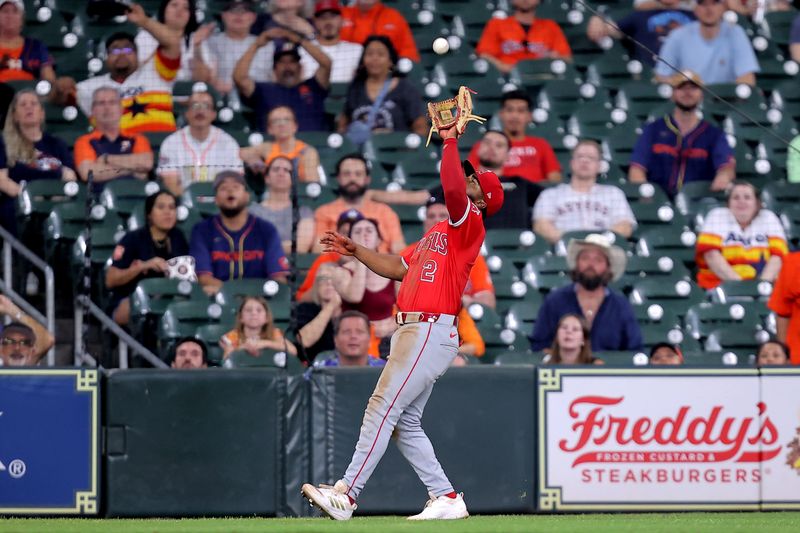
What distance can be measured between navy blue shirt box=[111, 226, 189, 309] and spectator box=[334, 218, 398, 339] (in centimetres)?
126

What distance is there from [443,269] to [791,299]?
10.6ft

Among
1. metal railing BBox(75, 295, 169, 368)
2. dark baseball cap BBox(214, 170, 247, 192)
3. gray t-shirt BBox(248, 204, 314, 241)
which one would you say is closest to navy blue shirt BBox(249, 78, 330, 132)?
gray t-shirt BBox(248, 204, 314, 241)

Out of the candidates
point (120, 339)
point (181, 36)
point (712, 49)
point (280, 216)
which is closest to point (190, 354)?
point (120, 339)

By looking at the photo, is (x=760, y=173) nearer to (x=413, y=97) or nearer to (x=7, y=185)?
(x=413, y=97)

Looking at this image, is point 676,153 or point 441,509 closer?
point 441,509

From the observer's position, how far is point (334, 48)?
12922 millimetres

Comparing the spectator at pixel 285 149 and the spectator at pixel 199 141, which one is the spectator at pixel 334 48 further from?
the spectator at pixel 199 141

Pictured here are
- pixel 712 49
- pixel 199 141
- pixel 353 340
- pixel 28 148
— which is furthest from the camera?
pixel 712 49

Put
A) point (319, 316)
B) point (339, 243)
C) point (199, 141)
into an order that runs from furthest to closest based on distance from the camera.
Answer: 1. point (199, 141)
2. point (319, 316)
3. point (339, 243)

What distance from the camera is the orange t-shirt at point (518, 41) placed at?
13438 mm

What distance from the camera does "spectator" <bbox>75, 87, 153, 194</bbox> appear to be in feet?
37.3

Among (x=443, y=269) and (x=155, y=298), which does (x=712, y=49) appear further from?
(x=443, y=269)

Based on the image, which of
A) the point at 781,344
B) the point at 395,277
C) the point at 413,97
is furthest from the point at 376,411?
the point at 413,97

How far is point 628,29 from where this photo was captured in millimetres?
13594
